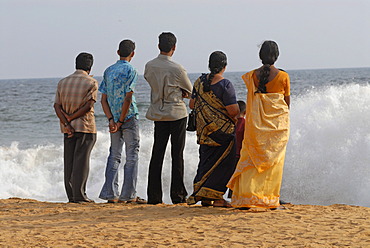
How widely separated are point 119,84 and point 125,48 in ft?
1.33

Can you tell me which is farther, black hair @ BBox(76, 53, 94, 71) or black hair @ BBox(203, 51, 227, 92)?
black hair @ BBox(76, 53, 94, 71)

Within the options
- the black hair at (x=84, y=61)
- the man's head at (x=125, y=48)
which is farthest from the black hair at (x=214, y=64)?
the black hair at (x=84, y=61)

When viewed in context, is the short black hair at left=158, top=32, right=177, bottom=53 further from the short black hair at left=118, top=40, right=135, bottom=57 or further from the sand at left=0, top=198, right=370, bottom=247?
the sand at left=0, top=198, right=370, bottom=247

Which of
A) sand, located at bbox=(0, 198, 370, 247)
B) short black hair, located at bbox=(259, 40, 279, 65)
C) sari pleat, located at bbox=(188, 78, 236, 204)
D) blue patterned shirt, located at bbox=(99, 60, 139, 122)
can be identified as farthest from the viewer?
blue patterned shirt, located at bbox=(99, 60, 139, 122)

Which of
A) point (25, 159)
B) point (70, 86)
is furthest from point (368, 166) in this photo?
point (25, 159)

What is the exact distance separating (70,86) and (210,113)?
1.74m

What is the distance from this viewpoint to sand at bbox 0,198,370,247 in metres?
4.73

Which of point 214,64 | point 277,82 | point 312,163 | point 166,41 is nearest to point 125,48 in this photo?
point 166,41

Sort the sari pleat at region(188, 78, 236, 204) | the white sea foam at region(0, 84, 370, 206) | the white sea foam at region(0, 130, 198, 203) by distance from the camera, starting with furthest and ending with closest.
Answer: the white sea foam at region(0, 130, 198, 203) → the white sea foam at region(0, 84, 370, 206) → the sari pleat at region(188, 78, 236, 204)

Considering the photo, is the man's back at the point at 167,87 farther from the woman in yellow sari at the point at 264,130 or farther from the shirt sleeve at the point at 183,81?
the woman in yellow sari at the point at 264,130

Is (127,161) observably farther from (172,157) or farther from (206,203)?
(206,203)

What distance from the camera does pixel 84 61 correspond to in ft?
22.0

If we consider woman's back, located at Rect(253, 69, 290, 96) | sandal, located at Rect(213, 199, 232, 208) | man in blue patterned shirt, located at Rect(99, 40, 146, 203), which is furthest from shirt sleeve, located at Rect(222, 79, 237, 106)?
man in blue patterned shirt, located at Rect(99, 40, 146, 203)

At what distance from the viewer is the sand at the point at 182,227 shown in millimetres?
4727
